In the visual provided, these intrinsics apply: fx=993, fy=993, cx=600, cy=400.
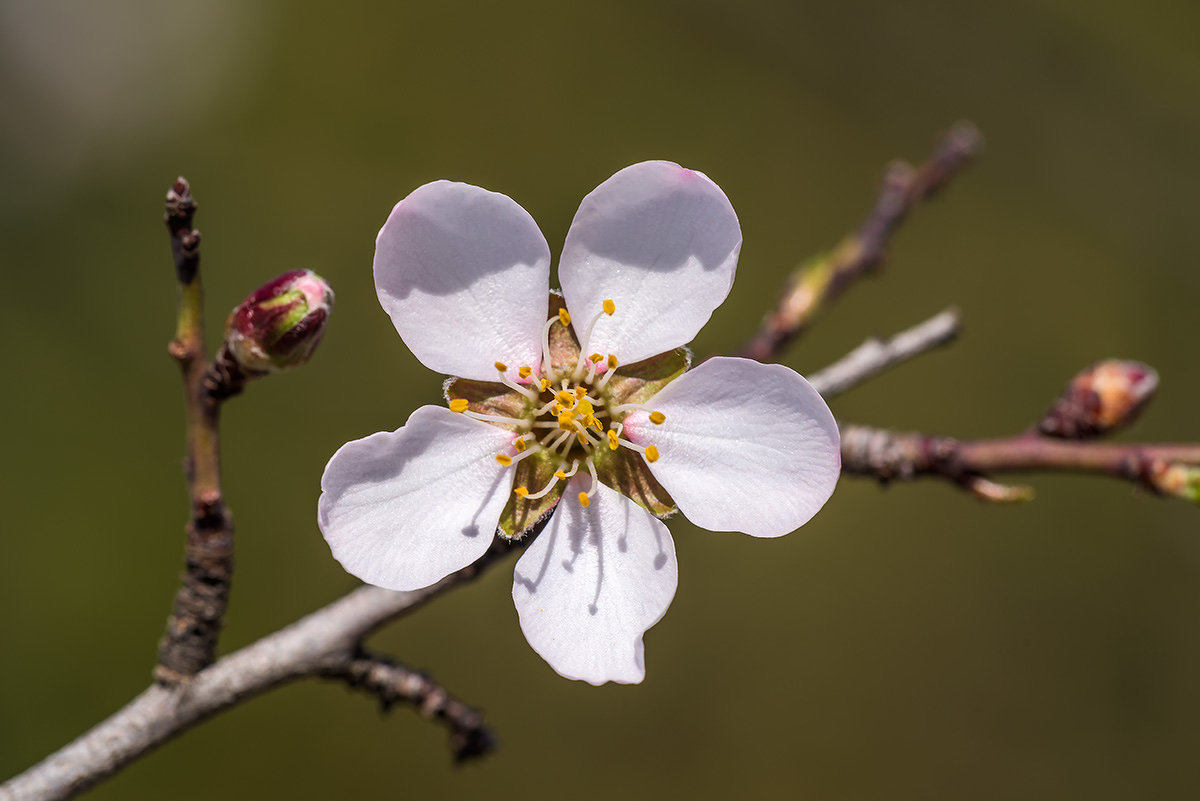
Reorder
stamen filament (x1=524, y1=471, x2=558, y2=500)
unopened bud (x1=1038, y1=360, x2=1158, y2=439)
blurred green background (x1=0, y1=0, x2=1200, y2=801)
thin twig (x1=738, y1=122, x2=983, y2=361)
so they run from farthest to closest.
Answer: blurred green background (x1=0, y1=0, x2=1200, y2=801) → thin twig (x1=738, y1=122, x2=983, y2=361) → unopened bud (x1=1038, y1=360, x2=1158, y2=439) → stamen filament (x1=524, y1=471, x2=558, y2=500)

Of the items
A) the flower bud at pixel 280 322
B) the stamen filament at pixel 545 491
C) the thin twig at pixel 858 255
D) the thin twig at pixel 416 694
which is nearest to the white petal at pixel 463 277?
the flower bud at pixel 280 322

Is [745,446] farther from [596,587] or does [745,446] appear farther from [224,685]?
[224,685]

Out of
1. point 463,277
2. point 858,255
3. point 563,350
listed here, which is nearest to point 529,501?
point 563,350

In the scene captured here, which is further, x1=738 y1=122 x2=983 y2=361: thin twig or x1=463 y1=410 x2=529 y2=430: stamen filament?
x1=738 y1=122 x2=983 y2=361: thin twig

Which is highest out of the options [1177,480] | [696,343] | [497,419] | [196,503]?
[696,343]

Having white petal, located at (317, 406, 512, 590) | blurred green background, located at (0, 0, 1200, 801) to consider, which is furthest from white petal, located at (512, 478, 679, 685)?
blurred green background, located at (0, 0, 1200, 801)

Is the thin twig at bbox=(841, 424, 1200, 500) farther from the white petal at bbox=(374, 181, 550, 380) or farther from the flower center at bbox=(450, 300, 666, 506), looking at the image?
the white petal at bbox=(374, 181, 550, 380)

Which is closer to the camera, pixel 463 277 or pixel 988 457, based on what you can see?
pixel 463 277

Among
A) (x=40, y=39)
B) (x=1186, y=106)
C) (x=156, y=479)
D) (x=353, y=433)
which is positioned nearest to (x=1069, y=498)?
(x=1186, y=106)
